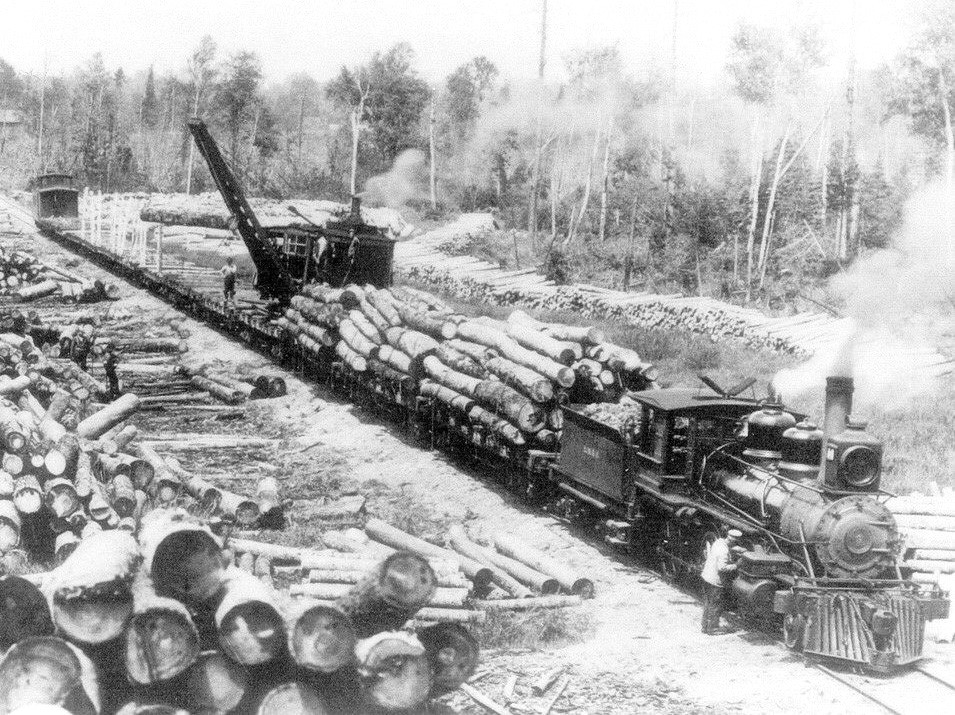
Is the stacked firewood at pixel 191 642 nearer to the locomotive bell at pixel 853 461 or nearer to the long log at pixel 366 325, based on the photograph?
the locomotive bell at pixel 853 461

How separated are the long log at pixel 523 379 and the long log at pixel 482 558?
2.50m

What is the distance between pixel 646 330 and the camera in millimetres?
24344

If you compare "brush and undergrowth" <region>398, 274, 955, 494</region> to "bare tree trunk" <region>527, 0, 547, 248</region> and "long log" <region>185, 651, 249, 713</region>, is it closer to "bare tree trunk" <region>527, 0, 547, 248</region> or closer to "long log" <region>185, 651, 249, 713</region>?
"long log" <region>185, 651, 249, 713</region>

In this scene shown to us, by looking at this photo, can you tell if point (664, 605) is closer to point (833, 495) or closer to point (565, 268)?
point (833, 495)

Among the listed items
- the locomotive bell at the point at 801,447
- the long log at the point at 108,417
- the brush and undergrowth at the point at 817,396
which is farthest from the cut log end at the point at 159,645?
the brush and undergrowth at the point at 817,396

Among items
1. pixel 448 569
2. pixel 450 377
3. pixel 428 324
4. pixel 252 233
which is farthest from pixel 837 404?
pixel 252 233

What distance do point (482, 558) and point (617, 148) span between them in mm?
37958

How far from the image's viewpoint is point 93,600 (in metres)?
6.02

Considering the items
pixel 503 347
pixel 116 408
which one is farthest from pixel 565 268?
pixel 116 408

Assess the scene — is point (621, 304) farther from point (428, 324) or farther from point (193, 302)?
point (193, 302)

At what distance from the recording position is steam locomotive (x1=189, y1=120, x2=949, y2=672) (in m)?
9.02

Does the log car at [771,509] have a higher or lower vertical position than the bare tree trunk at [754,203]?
lower

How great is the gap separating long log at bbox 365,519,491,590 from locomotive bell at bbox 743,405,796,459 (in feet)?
9.97

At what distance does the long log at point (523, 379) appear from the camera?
1407 centimetres
